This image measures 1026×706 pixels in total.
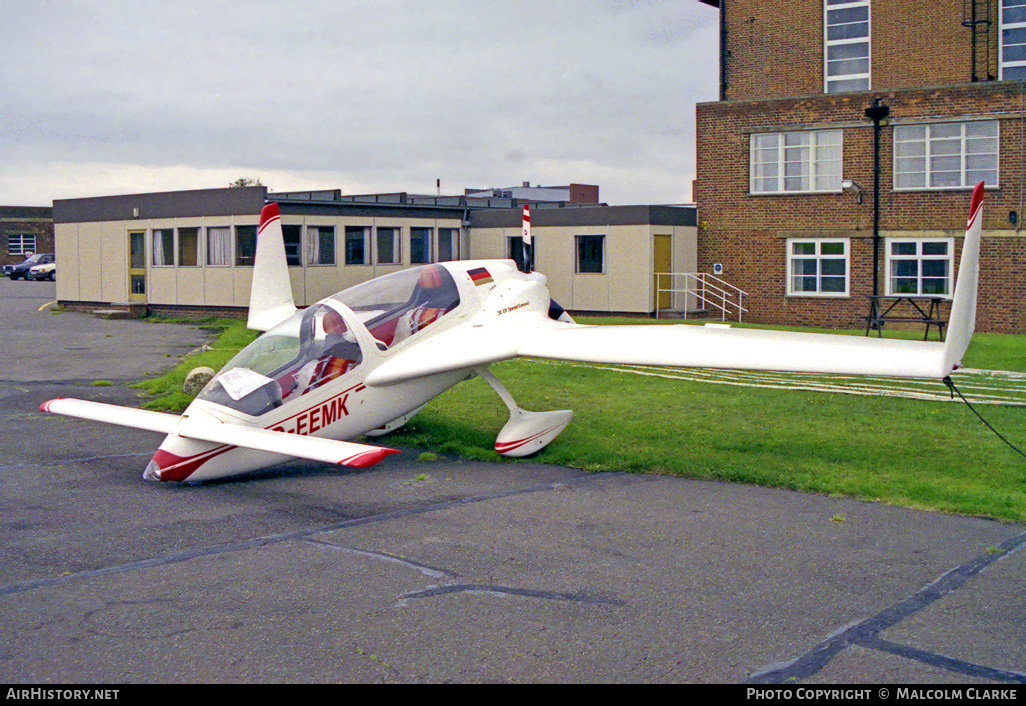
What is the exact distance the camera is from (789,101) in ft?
106

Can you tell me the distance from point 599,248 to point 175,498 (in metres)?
25.7

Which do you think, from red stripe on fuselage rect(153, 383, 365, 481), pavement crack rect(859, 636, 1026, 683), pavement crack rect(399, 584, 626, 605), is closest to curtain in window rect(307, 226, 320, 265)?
red stripe on fuselage rect(153, 383, 365, 481)

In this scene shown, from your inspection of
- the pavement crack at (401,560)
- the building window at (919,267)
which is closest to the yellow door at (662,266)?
the building window at (919,267)

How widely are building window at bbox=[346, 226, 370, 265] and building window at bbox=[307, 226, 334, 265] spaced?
639 mm

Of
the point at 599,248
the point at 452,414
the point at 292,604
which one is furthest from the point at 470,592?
the point at 599,248

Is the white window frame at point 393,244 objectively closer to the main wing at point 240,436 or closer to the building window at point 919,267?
the building window at point 919,267

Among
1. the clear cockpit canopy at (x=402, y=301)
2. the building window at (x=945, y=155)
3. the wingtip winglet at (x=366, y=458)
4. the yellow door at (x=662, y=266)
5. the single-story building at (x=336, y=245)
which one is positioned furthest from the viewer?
the yellow door at (x=662, y=266)

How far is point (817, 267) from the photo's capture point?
3194cm

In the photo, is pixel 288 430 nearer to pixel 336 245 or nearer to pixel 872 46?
pixel 336 245

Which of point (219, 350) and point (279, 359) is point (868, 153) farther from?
point (279, 359)

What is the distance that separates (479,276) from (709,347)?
344 cm

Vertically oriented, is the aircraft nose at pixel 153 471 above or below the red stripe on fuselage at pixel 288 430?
below

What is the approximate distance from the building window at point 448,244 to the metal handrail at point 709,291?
7.32 metres

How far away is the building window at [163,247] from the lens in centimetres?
3388
